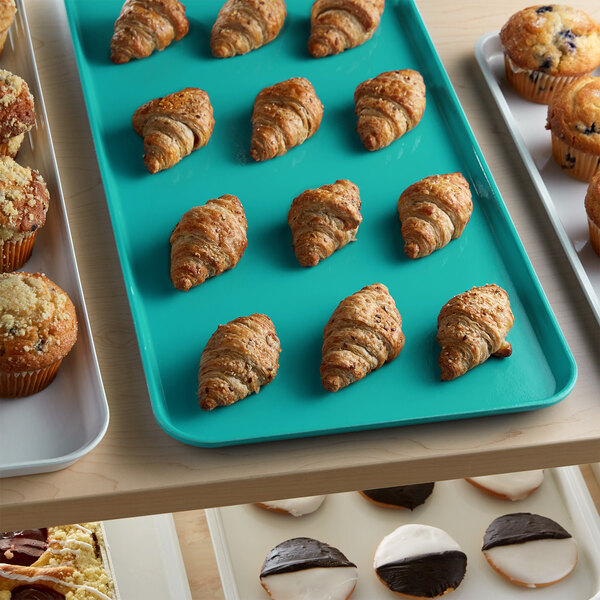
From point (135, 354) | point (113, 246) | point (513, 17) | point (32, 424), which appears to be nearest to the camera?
point (32, 424)

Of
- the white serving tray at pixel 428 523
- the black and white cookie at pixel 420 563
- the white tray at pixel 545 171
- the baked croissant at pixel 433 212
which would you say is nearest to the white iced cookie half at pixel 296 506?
the white serving tray at pixel 428 523

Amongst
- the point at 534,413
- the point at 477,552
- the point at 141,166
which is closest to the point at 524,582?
the point at 477,552

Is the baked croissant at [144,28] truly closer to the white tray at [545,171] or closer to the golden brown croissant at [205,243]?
the golden brown croissant at [205,243]

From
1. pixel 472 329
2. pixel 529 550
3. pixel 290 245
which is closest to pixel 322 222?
Result: pixel 290 245

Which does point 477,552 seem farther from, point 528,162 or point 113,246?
point 113,246

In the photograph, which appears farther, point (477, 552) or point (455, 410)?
point (477, 552)

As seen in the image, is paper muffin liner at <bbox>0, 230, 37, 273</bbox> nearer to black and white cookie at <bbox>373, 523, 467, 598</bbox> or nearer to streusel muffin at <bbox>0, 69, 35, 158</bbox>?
streusel muffin at <bbox>0, 69, 35, 158</bbox>

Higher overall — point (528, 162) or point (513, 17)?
point (513, 17)
